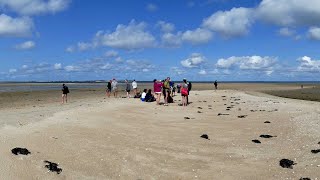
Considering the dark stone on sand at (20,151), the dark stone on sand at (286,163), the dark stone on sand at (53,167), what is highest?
the dark stone on sand at (20,151)

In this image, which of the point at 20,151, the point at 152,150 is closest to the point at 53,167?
the point at 20,151

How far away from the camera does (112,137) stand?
48.9ft

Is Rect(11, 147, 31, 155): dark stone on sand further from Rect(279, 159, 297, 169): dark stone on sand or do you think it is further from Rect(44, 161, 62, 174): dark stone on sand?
Rect(279, 159, 297, 169): dark stone on sand

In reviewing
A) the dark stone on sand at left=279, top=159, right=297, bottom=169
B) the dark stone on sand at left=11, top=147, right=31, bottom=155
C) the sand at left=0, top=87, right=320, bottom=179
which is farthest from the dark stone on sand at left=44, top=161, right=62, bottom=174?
the dark stone on sand at left=279, top=159, right=297, bottom=169

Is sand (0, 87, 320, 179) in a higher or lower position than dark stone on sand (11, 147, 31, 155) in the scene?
lower

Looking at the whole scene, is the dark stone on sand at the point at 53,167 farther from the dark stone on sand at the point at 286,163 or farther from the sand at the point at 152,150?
the dark stone on sand at the point at 286,163

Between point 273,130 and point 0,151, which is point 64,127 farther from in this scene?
point 273,130

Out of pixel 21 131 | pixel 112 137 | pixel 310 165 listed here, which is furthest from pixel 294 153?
pixel 21 131

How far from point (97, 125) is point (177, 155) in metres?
5.23

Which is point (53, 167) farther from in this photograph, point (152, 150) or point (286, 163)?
point (286, 163)

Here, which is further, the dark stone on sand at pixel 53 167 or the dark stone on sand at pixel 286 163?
the dark stone on sand at pixel 286 163

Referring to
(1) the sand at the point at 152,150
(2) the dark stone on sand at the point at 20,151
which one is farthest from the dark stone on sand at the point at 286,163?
(2) the dark stone on sand at the point at 20,151

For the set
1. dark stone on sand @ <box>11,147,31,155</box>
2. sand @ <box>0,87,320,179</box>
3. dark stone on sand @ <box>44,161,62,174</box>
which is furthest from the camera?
dark stone on sand @ <box>11,147,31,155</box>

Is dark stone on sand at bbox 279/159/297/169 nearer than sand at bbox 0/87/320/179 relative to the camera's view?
No
